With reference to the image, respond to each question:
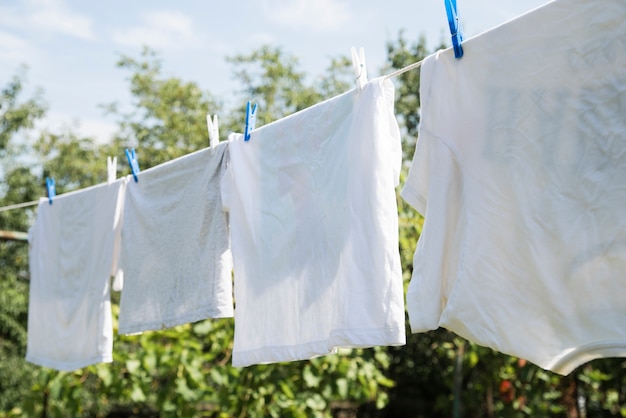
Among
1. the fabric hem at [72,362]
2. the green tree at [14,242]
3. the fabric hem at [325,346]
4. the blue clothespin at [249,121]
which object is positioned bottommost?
the fabric hem at [325,346]

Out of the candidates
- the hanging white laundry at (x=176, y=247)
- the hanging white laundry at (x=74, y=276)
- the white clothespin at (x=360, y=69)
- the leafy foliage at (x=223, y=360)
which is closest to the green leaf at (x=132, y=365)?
the leafy foliage at (x=223, y=360)

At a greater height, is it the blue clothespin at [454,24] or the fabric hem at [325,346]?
the blue clothespin at [454,24]

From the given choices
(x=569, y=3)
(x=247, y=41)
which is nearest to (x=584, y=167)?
(x=569, y=3)

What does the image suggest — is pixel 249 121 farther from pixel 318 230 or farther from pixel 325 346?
pixel 325 346

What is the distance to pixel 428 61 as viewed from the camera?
1697 mm

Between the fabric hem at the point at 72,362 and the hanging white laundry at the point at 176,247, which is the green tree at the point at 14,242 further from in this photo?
the hanging white laundry at the point at 176,247

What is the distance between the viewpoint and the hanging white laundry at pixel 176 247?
2.25 metres

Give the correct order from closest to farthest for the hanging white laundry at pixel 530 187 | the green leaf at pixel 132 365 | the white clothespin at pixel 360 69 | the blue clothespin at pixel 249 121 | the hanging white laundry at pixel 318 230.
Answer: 1. the hanging white laundry at pixel 530 187
2. the hanging white laundry at pixel 318 230
3. the white clothespin at pixel 360 69
4. the blue clothespin at pixel 249 121
5. the green leaf at pixel 132 365

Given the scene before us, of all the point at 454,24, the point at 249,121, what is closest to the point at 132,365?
the point at 249,121

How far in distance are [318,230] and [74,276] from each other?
1.20 meters

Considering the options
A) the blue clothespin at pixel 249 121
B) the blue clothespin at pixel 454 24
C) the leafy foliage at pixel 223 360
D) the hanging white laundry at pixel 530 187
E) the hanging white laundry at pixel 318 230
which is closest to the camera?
the hanging white laundry at pixel 530 187

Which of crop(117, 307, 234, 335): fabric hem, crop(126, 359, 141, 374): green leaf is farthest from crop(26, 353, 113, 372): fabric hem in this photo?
crop(126, 359, 141, 374): green leaf

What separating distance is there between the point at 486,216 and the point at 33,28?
22.3 feet

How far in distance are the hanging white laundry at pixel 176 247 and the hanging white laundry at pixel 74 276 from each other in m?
0.11
